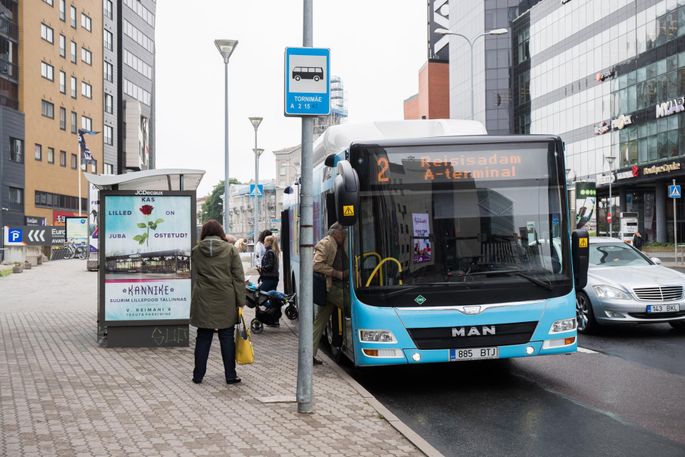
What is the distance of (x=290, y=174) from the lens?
13200 centimetres

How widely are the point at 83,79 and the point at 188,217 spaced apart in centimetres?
6294

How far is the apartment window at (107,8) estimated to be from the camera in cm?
7575

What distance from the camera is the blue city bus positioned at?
8.30 metres

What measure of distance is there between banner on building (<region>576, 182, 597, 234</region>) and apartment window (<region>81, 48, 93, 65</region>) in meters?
42.4

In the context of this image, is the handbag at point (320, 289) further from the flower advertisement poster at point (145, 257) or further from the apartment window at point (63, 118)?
the apartment window at point (63, 118)

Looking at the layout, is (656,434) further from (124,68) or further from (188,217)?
(124,68)

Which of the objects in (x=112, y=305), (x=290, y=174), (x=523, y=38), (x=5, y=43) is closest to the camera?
(x=112, y=305)

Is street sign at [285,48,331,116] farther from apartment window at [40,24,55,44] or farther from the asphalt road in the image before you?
apartment window at [40,24,55,44]

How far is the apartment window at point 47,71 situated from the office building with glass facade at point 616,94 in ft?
132

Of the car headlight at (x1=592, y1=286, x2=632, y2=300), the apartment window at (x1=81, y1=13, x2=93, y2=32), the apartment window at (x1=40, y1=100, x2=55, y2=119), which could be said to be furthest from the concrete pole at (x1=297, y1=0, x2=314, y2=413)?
the apartment window at (x1=81, y1=13, x2=93, y2=32)

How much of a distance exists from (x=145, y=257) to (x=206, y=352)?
330 cm

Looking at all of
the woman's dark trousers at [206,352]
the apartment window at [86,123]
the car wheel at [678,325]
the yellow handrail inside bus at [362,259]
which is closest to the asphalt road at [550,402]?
the yellow handrail inside bus at [362,259]

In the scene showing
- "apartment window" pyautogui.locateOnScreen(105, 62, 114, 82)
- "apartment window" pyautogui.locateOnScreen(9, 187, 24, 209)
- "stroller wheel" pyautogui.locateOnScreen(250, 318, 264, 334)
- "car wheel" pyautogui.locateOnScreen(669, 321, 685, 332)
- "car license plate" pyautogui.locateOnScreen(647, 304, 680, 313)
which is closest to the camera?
"car license plate" pyautogui.locateOnScreen(647, 304, 680, 313)

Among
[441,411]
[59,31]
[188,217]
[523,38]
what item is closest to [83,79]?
[59,31]
